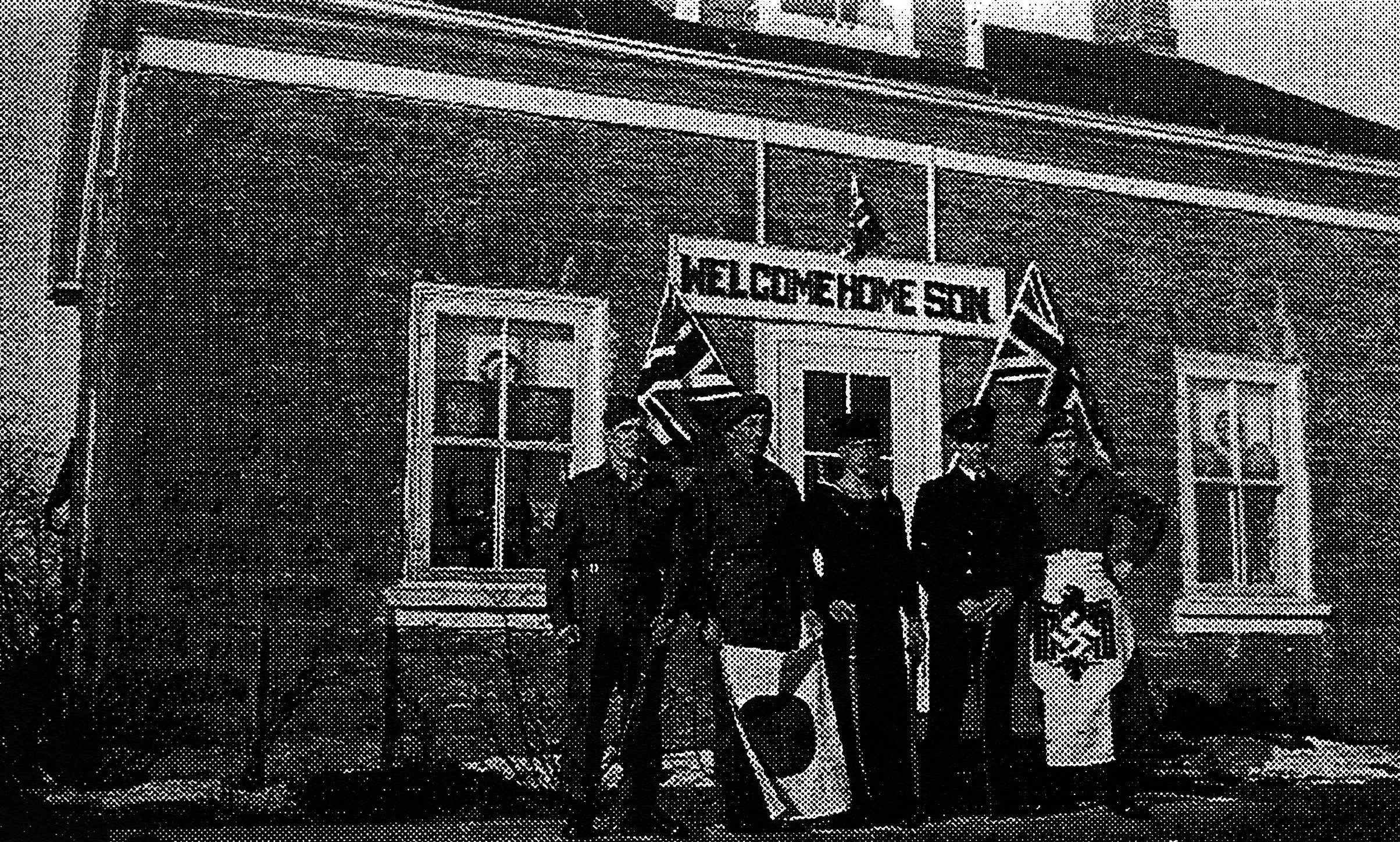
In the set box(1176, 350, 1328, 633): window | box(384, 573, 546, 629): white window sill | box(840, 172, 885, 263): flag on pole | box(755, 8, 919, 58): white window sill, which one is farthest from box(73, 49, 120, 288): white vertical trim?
box(1176, 350, 1328, 633): window

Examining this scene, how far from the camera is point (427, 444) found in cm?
443

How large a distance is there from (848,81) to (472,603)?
2.55m

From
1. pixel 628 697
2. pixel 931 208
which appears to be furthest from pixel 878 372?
pixel 628 697

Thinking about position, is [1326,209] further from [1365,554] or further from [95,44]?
[95,44]

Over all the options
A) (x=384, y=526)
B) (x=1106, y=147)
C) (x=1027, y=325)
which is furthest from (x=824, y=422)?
(x=1106, y=147)

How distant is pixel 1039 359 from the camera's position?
5.09m

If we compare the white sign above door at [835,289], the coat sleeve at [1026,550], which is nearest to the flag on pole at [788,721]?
the coat sleeve at [1026,550]

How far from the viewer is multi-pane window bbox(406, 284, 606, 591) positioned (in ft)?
14.5

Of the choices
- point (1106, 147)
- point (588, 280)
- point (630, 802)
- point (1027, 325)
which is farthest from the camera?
point (1106, 147)

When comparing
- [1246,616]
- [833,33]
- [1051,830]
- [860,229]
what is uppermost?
[833,33]

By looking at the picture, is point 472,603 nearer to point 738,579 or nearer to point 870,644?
point 738,579

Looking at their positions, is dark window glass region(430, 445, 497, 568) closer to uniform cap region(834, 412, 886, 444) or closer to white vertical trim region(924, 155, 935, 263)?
uniform cap region(834, 412, 886, 444)

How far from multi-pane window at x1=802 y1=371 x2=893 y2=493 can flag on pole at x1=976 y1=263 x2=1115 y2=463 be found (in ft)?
1.42

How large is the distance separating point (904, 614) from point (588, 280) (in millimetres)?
1843
